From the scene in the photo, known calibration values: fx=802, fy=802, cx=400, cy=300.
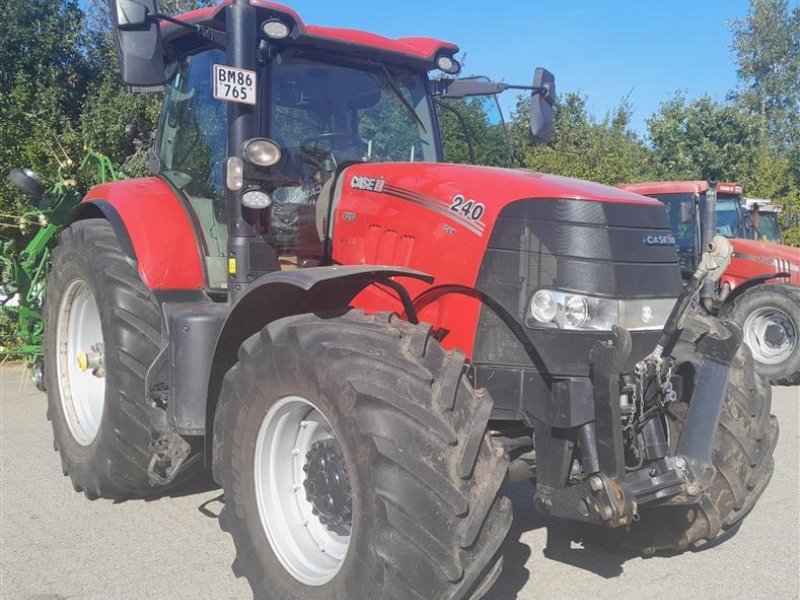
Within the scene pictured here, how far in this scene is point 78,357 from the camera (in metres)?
4.79

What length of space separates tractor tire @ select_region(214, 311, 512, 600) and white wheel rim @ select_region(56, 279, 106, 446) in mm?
1839

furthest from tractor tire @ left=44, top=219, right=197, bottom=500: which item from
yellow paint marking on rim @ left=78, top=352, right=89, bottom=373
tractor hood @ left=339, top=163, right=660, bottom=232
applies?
tractor hood @ left=339, top=163, right=660, bottom=232

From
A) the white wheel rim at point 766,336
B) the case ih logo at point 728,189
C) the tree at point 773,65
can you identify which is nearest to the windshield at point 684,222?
the case ih logo at point 728,189

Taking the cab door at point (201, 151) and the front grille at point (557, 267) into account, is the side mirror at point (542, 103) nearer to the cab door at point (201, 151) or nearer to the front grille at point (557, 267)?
the front grille at point (557, 267)

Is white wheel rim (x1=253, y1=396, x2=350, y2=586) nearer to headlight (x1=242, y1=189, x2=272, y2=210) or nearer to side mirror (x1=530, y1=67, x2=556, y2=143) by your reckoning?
headlight (x1=242, y1=189, x2=272, y2=210)

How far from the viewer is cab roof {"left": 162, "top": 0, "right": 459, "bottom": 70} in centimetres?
366

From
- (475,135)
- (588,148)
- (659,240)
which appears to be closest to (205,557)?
(659,240)

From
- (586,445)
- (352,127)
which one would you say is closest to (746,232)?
(352,127)

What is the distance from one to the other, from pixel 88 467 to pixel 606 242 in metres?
3.05

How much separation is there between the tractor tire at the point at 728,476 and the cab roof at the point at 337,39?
6.65 ft

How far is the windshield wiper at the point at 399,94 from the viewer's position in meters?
4.21

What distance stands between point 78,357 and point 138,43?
2.23 meters

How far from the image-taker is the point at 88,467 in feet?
14.4

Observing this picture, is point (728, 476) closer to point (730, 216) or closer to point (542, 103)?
point (542, 103)
